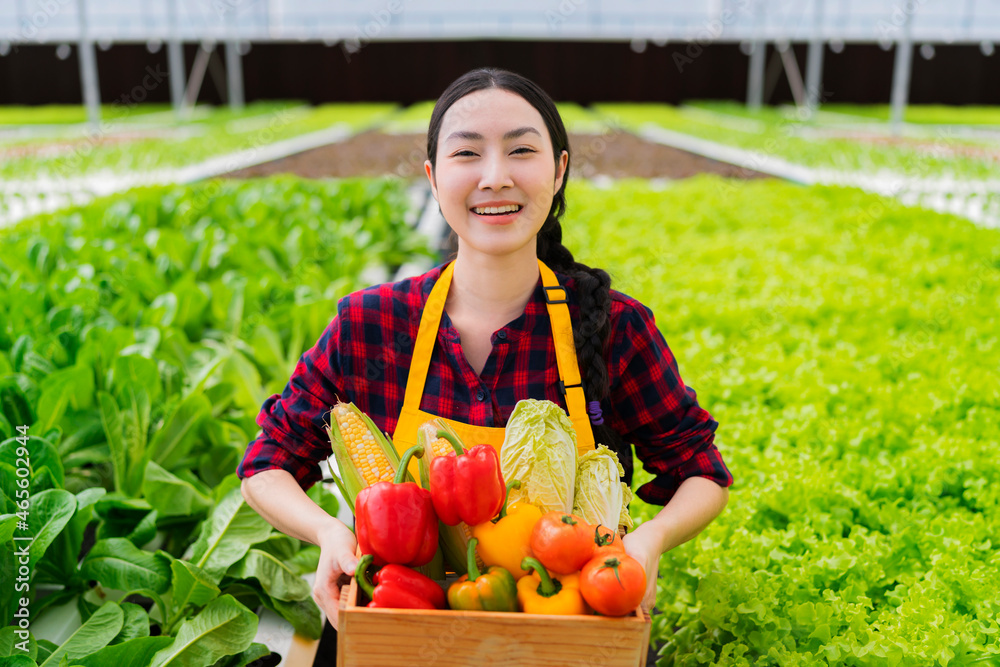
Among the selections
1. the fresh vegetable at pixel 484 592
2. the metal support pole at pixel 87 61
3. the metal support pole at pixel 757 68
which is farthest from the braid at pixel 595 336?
the metal support pole at pixel 757 68

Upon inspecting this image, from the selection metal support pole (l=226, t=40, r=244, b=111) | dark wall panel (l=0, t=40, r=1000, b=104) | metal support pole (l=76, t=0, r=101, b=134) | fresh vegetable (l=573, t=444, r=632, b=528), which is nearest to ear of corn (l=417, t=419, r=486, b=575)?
fresh vegetable (l=573, t=444, r=632, b=528)

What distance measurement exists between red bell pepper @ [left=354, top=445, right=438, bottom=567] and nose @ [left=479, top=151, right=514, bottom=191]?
1.85ft

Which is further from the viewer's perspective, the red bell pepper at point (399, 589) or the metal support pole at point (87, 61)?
the metal support pole at point (87, 61)

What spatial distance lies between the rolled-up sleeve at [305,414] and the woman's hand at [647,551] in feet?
2.18

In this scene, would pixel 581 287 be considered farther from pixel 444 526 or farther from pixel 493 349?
pixel 444 526

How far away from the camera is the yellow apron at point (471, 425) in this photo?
5.39 feet

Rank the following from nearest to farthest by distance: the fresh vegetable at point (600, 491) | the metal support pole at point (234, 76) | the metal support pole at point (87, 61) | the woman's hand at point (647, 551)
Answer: the woman's hand at point (647, 551)
the fresh vegetable at point (600, 491)
the metal support pole at point (87, 61)
the metal support pole at point (234, 76)

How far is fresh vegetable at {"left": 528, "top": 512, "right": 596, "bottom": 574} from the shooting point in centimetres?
123

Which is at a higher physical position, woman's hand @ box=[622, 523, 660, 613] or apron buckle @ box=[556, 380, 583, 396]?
apron buckle @ box=[556, 380, 583, 396]

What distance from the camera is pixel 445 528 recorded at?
55.7 inches

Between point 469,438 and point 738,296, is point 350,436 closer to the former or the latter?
point 469,438

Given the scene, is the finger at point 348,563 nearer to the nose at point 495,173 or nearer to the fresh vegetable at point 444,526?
the fresh vegetable at point 444,526

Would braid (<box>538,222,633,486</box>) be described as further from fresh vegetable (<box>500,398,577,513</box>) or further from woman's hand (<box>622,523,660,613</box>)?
woman's hand (<box>622,523,660,613</box>)

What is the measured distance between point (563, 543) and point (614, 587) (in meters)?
0.11
